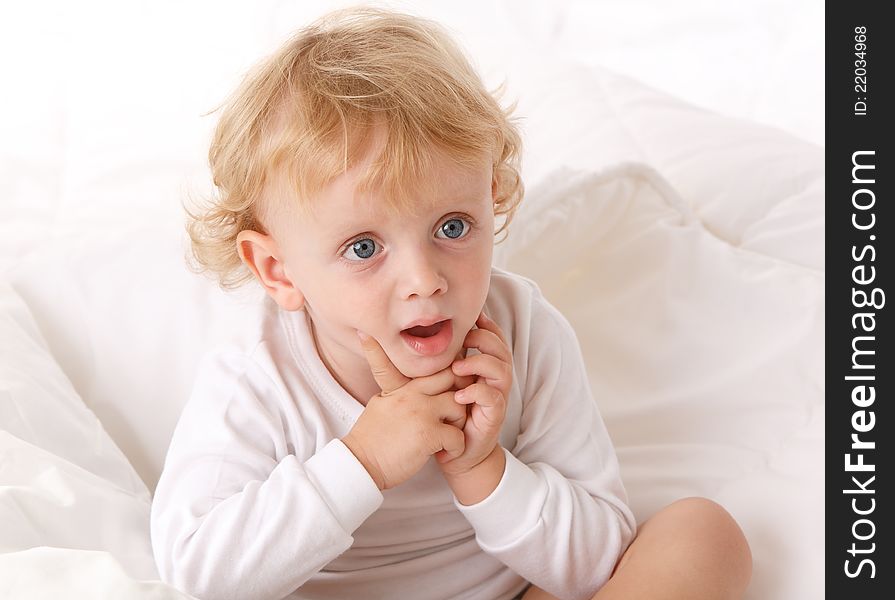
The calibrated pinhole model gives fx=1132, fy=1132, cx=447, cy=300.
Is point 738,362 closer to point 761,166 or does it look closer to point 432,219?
point 761,166

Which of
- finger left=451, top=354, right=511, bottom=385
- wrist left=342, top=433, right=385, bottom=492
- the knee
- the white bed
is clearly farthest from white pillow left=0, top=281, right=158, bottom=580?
the knee

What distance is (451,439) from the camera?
946mm

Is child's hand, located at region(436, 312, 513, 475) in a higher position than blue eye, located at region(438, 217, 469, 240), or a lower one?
lower

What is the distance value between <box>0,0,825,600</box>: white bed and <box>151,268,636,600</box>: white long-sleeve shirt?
4.4 inches

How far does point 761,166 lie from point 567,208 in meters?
0.37

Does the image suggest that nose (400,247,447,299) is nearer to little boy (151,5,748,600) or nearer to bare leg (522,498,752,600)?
little boy (151,5,748,600)

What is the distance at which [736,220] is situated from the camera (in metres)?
1.55

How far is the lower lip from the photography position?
924 millimetres

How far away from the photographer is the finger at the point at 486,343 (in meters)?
0.97

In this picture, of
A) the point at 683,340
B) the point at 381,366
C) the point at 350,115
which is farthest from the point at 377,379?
the point at 683,340

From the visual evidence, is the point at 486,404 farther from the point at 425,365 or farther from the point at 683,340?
the point at 683,340

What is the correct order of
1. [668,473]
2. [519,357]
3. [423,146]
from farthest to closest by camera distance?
[668,473], [519,357], [423,146]

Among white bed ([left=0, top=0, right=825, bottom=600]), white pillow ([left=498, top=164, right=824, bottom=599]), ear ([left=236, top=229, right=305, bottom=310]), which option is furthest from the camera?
white pillow ([left=498, top=164, right=824, bottom=599])
